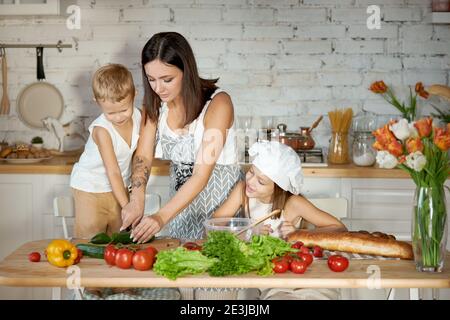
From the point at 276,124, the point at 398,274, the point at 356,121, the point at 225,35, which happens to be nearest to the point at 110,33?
the point at 225,35

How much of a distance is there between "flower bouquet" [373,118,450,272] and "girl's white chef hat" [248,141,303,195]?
587mm

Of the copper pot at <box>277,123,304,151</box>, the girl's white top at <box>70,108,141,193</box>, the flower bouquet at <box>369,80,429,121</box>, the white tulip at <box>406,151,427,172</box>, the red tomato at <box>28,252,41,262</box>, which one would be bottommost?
the red tomato at <box>28,252,41,262</box>

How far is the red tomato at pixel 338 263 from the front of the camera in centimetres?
169

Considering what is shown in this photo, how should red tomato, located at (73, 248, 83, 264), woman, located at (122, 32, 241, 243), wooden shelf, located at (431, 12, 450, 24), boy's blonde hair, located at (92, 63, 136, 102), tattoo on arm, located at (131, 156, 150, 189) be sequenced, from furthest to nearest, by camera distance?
wooden shelf, located at (431, 12, 450, 24) < boy's blonde hair, located at (92, 63, 136, 102) < tattoo on arm, located at (131, 156, 150, 189) < woman, located at (122, 32, 241, 243) < red tomato, located at (73, 248, 83, 264)

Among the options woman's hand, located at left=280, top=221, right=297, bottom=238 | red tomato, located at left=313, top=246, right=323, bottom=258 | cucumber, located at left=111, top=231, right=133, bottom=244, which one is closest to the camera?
red tomato, located at left=313, top=246, right=323, bottom=258

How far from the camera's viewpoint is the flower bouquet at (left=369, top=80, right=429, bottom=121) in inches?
131

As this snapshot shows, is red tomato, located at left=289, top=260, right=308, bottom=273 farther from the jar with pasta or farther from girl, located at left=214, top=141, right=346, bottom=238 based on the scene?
the jar with pasta

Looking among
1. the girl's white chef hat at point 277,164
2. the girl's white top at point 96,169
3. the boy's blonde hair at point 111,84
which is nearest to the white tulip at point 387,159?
the girl's white chef hat at point 277,164

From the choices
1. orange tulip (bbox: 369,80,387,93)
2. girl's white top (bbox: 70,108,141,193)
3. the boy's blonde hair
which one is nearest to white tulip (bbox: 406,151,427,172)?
the boy's blonde hair

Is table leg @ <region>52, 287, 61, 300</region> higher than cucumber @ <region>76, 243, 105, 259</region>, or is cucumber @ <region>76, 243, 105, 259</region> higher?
cucumber @ <region>76, 243, 105, 259</region>

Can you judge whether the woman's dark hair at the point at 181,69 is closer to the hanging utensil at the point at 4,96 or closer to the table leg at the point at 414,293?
the table leg at the point at 414,293

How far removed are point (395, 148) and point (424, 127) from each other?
0.08 m

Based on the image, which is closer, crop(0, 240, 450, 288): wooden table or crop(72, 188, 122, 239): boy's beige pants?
crop(0, 240, 450, 288): wooden table
